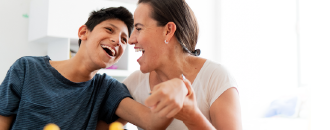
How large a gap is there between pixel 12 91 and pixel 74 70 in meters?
0.26

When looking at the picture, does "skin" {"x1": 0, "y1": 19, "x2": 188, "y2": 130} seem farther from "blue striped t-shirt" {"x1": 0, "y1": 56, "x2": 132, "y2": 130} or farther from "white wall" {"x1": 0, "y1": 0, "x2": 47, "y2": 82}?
"white wall" {"x1": 0, "y1": 0, "x2": 47, "y2": 82}

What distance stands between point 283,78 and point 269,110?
0.46 metres

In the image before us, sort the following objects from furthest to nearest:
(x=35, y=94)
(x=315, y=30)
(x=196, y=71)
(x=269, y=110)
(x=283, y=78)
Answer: (x=283, y=78) < (x=269, y=110) < (x=315, y=30) < (x=196, y=71) < (x=35, y=94)

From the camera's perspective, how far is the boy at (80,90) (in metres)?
1.05

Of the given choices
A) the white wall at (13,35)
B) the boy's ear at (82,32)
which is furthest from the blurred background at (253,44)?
the boy's ear at (82,32)

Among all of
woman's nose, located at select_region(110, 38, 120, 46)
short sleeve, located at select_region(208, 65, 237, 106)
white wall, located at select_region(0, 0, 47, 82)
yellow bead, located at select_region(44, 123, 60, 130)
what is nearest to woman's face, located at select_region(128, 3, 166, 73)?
woman's nose, located at select_region(110, 38, 120, 46)

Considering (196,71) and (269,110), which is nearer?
(196,71)

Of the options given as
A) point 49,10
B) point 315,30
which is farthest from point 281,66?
point 49,10

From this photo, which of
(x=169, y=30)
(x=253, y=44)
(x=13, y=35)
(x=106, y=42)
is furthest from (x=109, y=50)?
(x=253, y=44)

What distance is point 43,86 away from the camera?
1.11m

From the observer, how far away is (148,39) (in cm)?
114

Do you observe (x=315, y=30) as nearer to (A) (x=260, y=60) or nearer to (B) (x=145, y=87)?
(A) (x=260, y=60)

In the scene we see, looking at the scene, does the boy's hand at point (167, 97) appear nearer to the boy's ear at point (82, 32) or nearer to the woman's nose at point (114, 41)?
the woman's nose at point (114, 41)

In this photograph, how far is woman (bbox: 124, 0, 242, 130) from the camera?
107 cm
